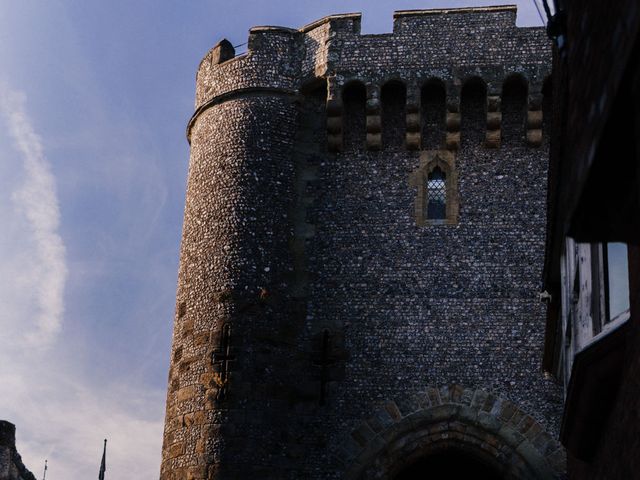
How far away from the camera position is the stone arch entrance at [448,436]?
1620 cm

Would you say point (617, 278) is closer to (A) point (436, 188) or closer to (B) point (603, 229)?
(B) point (603, 229)

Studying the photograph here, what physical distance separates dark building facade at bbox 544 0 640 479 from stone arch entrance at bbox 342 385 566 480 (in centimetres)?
654

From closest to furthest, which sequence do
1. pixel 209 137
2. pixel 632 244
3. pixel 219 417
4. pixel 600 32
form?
pixel 600 32 → pixel 632 244 → pixel 219 417 → pixel 209 137

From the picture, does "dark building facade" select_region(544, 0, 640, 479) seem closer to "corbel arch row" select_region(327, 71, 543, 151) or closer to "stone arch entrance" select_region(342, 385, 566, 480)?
"stone arch entrance" select_region(342, 385, 566, 480)

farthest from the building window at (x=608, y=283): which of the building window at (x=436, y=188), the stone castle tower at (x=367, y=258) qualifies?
the building window at (x=436, y=188)

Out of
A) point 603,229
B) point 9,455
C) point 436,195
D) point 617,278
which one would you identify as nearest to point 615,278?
point 617,278

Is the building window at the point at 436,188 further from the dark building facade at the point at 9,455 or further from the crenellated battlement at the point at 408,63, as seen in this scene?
the dark building facade at the point at 9,455

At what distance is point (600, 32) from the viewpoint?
19.1 feet

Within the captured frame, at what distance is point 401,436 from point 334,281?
98.5 inches

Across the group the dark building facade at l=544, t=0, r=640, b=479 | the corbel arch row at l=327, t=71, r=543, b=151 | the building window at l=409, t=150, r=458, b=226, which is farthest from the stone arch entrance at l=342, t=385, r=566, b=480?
the dark building facade at l=544, t=0, r=640, b=479

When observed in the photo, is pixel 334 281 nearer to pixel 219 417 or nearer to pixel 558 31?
pixel 219 417

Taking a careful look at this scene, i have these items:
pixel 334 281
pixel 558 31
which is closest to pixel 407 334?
pixel 334 281

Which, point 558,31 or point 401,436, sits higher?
point 558,31

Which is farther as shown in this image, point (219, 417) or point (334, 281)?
point (334, 281)
